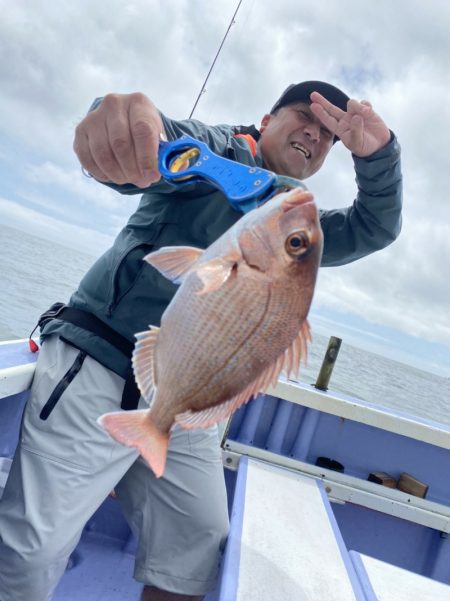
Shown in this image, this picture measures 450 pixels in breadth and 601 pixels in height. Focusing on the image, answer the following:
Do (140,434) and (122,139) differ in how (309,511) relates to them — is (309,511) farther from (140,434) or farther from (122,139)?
(122,139)

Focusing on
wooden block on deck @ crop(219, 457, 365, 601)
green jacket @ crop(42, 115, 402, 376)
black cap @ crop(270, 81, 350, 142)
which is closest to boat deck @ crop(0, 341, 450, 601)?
wooden block on deck @ crop(219, 457, 365, 601)

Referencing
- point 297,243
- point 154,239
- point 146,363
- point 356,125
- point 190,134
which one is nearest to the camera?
point 297,243

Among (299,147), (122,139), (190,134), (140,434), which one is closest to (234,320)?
(140,434)

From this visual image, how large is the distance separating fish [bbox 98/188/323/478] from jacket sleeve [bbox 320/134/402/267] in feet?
2.96

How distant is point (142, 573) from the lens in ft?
7.91

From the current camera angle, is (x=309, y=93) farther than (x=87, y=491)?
Yes

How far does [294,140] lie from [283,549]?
2.28 metres

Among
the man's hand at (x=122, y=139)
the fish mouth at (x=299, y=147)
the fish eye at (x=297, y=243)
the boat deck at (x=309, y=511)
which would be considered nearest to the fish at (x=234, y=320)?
the fish eye at (x=297, y=243)

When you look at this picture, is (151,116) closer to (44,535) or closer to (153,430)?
(153,430)

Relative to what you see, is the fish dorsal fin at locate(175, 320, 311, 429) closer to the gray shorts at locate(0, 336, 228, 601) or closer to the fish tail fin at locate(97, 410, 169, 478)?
the fish tail fin at locate(97, 410, 169, 478)

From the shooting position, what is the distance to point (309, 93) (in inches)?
108

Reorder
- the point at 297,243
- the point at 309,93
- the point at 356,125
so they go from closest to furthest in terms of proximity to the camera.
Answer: the point at 297,243 → the point at 356,125 → the point at 309,93

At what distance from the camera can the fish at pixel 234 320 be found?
126cm

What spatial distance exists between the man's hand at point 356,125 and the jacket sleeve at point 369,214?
0.05m
